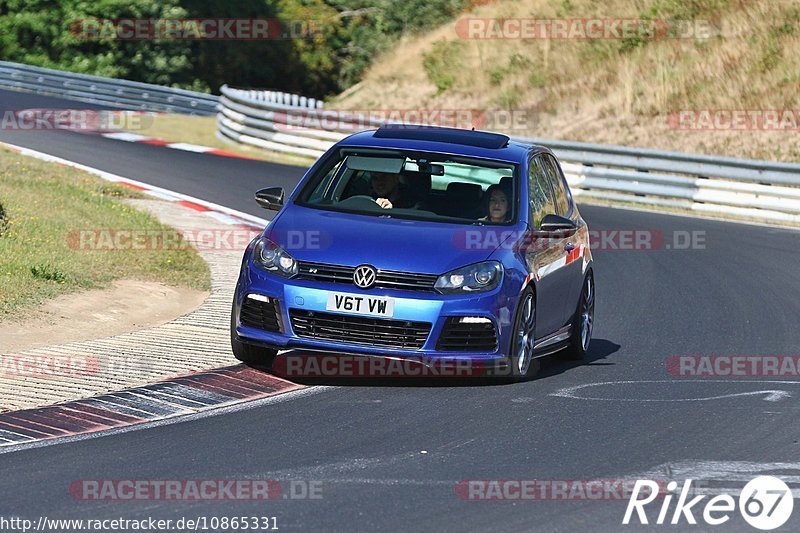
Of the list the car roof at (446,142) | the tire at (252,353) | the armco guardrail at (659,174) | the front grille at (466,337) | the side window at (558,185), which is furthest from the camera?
the armco guardrail at (659,174)

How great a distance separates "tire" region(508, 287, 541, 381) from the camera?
9664 mm

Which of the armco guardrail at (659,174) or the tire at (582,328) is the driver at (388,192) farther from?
the armco guardrail at (659,174)

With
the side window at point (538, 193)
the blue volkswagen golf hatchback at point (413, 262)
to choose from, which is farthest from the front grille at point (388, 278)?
the side window at point (538, 193)

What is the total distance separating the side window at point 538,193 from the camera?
34.6ft

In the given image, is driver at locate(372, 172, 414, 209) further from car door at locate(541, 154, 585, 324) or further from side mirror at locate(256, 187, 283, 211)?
car door at locate(541, 154, 585, 324)

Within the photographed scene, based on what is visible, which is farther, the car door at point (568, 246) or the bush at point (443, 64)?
the bush at point (443, 64)

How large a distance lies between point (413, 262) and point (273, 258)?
967 millimetres

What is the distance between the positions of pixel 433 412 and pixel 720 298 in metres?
7.03

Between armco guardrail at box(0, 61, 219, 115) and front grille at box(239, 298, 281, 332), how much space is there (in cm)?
2655

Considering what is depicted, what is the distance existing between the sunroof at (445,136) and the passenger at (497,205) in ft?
1.97

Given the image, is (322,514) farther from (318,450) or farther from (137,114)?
(137,114)

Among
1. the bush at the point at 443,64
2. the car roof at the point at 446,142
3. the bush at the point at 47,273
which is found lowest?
the bush at the point at 47,273

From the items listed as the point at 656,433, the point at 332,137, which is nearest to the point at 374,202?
the point at 656,433

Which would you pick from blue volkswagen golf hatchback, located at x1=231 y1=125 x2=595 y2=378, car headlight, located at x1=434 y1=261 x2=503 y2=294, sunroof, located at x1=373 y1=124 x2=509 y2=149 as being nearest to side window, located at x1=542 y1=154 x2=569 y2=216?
blue volkswagen golf hatchback, located at x1=231 y1=125 x2=595 y2=378
